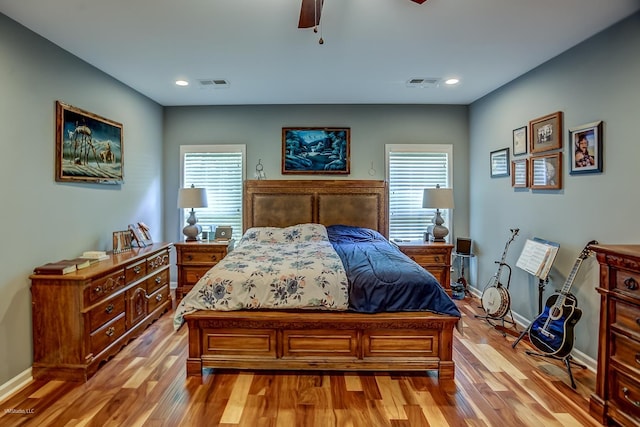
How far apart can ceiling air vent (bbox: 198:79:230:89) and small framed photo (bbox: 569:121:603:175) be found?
11.4 feet

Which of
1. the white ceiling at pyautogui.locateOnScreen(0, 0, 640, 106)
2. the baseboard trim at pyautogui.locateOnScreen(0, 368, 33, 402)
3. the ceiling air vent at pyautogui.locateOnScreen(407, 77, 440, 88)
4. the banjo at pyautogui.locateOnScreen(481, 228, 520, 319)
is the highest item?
the ceiling air vent at pyautogui.locateOnScreen(407, 77, 440, 88)

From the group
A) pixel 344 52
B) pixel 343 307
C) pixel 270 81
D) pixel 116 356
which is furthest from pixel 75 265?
pixel 344 52

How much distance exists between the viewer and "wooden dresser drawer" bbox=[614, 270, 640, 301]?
6.13 ft

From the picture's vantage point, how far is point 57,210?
292 cm

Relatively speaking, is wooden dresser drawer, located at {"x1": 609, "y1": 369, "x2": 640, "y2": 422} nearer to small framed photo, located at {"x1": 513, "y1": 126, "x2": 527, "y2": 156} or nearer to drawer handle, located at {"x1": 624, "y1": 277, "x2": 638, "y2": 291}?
drawer handle, located at {"x1": 624, "y1": 277, "x2": 638, "y2": 291}

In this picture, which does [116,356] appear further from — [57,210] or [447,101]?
[447,101]

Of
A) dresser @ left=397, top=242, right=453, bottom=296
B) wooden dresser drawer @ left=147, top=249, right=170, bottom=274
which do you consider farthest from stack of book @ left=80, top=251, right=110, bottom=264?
dresser @ left=397, top=242, right=453, bottom=296

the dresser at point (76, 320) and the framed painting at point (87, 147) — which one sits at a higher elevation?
the framed painting at point (87, 147)

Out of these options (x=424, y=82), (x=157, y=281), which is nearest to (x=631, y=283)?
(x=424, y=82)

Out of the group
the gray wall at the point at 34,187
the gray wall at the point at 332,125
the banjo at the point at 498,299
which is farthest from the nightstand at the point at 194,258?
the banjo at the point at 498,299

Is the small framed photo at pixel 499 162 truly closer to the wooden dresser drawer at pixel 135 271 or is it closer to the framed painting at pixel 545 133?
the framed painting at pixel 545 133

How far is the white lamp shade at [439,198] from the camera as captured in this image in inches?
179

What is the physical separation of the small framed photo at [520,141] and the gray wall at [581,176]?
87 mm

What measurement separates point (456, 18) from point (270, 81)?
2071mm
